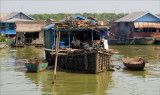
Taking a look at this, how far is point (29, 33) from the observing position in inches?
1550

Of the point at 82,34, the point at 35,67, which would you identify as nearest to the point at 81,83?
the point at 35,67

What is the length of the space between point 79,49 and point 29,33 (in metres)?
23.3

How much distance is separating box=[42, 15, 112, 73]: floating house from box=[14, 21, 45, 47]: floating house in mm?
18031

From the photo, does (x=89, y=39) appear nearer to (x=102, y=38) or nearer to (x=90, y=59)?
(x=102, y=38)

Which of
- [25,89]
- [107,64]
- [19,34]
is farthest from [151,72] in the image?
[19,34]

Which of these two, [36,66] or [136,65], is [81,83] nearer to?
[36,66]

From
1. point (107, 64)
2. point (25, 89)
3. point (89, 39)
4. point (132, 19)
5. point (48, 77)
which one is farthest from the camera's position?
point (132, 19)

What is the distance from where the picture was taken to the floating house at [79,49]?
15.9m

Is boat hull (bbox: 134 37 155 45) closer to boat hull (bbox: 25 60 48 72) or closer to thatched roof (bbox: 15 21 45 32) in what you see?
thatched roof (bbox: 15 21 45 32)

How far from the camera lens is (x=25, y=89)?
13.0m

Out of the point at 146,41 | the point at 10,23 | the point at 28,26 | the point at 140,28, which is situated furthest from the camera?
the point at 10,23

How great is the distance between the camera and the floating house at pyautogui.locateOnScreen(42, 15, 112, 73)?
52.3 ft

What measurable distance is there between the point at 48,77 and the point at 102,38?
14.1 feet

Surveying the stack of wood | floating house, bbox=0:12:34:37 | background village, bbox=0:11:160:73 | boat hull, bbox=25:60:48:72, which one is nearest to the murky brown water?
boat hull, bbox=25:60:48:72
